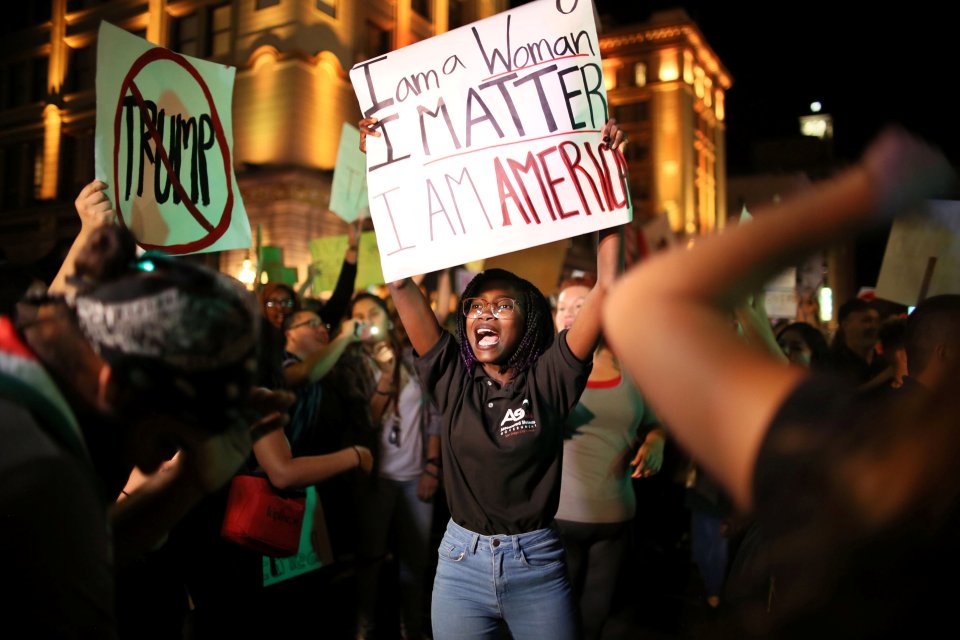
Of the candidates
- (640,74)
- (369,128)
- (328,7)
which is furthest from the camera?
(640,74)

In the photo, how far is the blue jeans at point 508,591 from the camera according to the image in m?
2.64

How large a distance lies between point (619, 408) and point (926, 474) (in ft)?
10.3

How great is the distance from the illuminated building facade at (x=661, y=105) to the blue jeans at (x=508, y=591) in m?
51.2

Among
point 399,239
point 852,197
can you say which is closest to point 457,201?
point 399,239

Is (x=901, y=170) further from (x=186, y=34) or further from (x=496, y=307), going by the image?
(x=186, y=34)

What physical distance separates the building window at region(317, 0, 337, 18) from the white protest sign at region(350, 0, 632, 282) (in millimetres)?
22401

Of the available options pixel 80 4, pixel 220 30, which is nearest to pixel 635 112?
pixel 220 30

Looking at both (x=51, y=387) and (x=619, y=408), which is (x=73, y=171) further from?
(x=51, y=387)

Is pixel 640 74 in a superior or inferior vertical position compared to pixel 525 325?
superior

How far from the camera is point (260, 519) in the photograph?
10.9 feet

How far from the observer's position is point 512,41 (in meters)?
3.08

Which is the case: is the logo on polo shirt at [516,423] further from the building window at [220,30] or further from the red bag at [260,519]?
the building window at [220,30]

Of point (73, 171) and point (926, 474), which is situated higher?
point (73, 171)

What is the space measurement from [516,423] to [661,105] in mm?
56331
